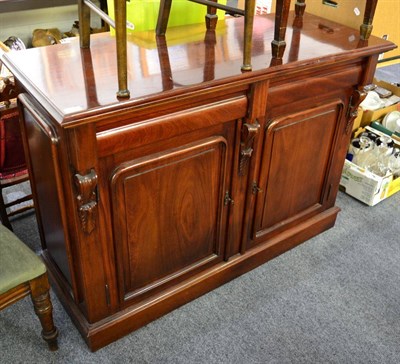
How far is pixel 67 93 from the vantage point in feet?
3.95

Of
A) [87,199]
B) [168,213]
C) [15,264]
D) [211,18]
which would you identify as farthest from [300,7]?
[15,264]

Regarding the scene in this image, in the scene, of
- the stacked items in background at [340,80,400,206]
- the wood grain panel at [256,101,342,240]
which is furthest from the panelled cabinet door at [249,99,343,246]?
the stacked items in background at [340,80,400,206]

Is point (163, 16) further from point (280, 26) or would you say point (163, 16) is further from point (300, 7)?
point (300, 7)

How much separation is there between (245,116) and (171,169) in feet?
0.99

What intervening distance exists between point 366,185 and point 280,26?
118cm

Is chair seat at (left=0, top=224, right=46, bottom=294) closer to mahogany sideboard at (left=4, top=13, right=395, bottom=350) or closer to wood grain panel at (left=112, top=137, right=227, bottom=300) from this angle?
mahogany sideboard at (left=4, top=13, right=395, bottom=350)

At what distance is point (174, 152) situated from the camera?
138 cm

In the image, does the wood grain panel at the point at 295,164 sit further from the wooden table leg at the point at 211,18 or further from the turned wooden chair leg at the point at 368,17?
the wooden table leg at the point at 211,18

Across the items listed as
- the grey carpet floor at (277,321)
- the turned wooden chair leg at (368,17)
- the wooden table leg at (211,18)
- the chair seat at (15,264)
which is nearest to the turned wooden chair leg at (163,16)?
the wooden table leg at (211,18)

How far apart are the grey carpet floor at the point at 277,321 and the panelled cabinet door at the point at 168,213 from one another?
0.19 meters

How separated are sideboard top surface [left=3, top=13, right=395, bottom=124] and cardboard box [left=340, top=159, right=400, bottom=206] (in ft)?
2.61

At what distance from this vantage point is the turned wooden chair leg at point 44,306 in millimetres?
1380

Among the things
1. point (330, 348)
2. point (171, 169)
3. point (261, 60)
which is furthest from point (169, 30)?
point (330, 348)

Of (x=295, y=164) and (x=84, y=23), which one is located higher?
(x=84, y=23)
